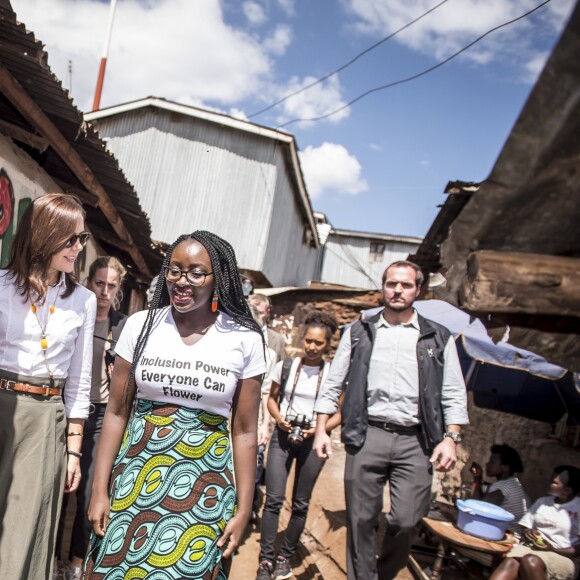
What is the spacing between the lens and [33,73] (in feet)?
15.8

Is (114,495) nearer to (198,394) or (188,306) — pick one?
(198,394)

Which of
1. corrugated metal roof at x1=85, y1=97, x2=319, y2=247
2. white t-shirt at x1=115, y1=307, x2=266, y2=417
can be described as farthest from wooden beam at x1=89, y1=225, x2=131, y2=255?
corrugated metal roof at x1=85, y1=97, x2=319, y2=247

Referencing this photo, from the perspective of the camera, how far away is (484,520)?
546cm

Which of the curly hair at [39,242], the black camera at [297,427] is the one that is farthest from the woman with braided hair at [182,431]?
the black camera at [297,427]

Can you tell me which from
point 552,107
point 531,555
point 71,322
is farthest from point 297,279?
point 552,107

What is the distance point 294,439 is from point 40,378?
2.40 metres

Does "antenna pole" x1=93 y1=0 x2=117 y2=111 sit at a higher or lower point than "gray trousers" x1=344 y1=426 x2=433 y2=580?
higher

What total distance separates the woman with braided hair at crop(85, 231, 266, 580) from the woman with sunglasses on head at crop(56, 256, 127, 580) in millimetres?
1485

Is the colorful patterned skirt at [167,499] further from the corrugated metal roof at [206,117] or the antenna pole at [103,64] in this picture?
the antenna pole at [103,64]

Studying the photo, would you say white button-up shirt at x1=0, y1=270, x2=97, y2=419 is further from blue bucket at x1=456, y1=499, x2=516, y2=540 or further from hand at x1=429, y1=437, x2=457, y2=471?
blue bucket at x1=456, y1=499, x2=516, y2=540

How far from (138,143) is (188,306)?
17.1 metres

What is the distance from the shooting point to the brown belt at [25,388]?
2.86m

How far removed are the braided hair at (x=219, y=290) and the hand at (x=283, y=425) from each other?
2.21 m

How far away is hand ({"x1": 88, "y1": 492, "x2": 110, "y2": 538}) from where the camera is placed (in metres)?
2.52
